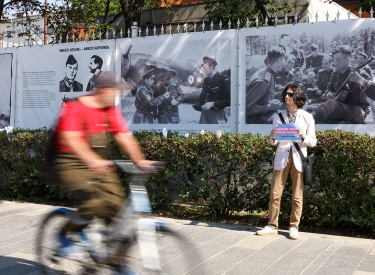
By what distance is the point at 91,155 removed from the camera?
459 centimetres

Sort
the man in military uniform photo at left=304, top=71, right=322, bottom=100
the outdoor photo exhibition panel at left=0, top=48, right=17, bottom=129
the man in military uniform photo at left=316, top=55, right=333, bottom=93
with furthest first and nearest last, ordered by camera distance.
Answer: the outdoor photo exhibition panel at left=0, top=48, right=17, bottom=129, the man in military uniform photo at left=304, top=71, right=322, bottom=100, the man in military uniform photo at left=316, top=55, right=333, bottom=93

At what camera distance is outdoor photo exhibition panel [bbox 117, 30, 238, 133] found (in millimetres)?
9609

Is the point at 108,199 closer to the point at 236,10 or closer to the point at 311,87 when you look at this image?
the point at 311,87

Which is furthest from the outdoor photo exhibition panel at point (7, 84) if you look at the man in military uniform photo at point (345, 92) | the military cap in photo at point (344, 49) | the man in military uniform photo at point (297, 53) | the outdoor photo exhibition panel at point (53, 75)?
the military cap in photo at point (344, 49)

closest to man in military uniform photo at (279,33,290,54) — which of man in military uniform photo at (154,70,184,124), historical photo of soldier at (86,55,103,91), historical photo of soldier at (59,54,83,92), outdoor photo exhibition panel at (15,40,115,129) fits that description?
man in military uniform photo at (154,70,184,124)

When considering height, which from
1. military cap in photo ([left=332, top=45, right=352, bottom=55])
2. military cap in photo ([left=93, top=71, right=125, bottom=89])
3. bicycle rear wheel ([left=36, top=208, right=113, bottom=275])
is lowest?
bicycle rear wheel ([left=36, top=208, right=113, bottom=275])

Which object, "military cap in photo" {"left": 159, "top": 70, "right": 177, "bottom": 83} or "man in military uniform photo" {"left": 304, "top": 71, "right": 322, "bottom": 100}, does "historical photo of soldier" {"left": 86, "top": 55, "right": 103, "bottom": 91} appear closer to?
"military cap in photo" {"left": 159, "top": 70, "right": 177, "bottom": 83}

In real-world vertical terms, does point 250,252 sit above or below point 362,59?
below

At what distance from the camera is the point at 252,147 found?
7723 mm

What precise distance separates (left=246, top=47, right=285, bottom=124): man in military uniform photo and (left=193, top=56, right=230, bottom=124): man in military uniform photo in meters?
0.45

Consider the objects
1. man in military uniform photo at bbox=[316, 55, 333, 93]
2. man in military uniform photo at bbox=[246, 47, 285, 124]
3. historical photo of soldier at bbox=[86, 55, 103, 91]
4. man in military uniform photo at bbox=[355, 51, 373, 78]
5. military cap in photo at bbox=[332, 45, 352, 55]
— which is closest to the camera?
man in military uniform photo at bbox=[355, 51, 373, 78]

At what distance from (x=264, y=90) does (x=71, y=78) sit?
431 cm

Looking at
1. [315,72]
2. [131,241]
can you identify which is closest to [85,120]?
[131,241]

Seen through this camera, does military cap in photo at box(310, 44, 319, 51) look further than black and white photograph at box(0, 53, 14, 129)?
No
